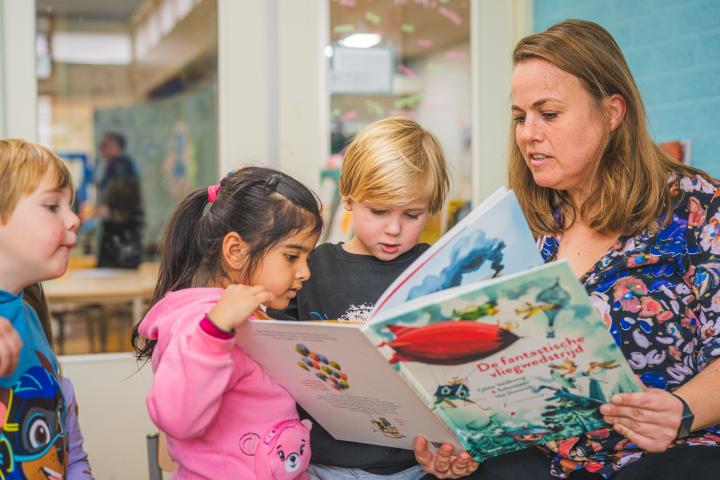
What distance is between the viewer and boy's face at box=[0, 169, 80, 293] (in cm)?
117

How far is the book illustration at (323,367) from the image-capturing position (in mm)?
1154

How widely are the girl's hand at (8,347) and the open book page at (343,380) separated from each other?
34cm

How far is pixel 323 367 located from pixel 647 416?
0.51 meters

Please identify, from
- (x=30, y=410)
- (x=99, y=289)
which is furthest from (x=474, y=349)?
(x=99, y=289)

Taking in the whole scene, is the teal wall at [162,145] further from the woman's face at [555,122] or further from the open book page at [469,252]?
the open book page at [469,252]

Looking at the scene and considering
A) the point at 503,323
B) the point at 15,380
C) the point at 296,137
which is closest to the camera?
the point at 503,323

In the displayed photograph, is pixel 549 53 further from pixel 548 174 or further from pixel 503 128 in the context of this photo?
pixel 503 128

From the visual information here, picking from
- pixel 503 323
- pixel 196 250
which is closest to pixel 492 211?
pixel 503 323

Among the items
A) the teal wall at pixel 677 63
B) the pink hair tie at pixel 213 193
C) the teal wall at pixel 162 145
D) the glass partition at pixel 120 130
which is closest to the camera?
the pink hair tie at pixel 213 193

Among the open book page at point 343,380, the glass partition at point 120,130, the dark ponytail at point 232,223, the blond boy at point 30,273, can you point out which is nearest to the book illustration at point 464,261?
the open book page at point 343,380

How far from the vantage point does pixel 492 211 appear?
1.07 meters

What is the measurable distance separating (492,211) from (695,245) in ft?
1.65

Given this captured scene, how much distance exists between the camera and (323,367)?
118 cm

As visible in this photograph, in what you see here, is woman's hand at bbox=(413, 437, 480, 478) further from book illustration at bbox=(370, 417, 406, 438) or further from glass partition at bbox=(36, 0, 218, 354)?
glass partition at bbox=(36, 0, 218, 354)
